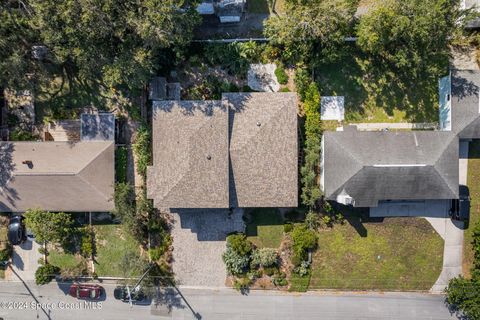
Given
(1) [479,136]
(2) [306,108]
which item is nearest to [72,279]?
(2) [306,108]

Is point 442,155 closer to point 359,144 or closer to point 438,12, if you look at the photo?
point 359,144

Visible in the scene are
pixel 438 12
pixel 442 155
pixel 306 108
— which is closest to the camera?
pixel 438 12

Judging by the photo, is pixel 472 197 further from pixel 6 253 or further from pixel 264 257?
pixel 6 253

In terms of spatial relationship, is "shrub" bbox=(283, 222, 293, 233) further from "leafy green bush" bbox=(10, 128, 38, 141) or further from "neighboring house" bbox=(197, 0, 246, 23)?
"leafy green bush" bbox=(10, 128, 38, 141)

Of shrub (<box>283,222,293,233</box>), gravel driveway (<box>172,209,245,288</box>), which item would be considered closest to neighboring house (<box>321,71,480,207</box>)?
shrub (<box>283,222,293,233</box>)

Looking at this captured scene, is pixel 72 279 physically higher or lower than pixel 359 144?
lower

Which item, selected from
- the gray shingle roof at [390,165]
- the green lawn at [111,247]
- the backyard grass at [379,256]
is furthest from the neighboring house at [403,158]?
the green lawn at [111,247]

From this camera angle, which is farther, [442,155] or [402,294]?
[402,294]
